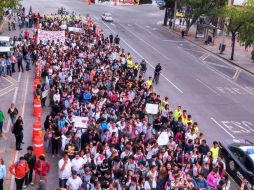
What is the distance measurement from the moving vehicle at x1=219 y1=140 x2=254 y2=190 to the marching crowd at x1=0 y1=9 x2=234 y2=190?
0.80 meters

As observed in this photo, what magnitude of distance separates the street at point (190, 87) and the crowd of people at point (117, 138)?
1.54 m

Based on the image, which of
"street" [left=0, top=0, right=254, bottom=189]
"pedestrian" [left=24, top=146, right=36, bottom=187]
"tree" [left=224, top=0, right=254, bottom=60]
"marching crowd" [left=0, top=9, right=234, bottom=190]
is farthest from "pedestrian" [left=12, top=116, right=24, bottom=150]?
"tree" [left=224, top=0, right=254, bottom=60]

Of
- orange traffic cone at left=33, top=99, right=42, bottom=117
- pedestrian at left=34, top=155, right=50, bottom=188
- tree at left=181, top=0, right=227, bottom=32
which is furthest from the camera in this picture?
tree at left=181, top=0, right=227, bottom=32

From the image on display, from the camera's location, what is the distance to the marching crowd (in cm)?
1344

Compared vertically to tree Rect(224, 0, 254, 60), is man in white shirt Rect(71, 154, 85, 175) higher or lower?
lower

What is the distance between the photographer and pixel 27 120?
2125cm

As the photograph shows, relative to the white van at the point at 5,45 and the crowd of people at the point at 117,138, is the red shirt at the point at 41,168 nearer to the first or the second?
the crowd of people at the point at 117,138

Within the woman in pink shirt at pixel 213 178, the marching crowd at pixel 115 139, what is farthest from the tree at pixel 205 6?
the woman in pink shirt at pixel 213 178

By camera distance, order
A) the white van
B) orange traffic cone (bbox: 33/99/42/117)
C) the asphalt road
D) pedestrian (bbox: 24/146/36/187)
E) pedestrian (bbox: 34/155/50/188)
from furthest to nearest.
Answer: the white van
the asphalt road
orange traffic cone (bbox: 33/99/42/117)
pedestrian (bbox: 24/146/36/187)
pedestrian (bbox: 34/155/50/188)

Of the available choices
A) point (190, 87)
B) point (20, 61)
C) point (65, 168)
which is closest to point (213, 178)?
point (65, 168)

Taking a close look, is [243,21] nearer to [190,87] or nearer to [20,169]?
[190,87]

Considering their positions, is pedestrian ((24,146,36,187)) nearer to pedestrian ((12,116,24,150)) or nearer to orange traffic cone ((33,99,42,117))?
pedestrian ((12,116,24,150))

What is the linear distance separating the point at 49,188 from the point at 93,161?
1.93m

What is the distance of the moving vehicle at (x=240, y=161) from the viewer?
51.3 feet
